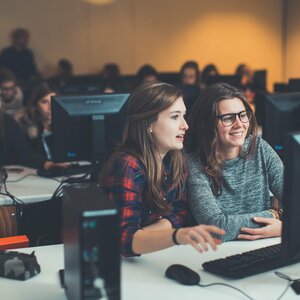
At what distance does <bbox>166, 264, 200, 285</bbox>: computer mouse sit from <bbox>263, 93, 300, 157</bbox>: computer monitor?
1.34m

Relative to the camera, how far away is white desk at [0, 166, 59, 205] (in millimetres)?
2879

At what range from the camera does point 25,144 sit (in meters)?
3.63

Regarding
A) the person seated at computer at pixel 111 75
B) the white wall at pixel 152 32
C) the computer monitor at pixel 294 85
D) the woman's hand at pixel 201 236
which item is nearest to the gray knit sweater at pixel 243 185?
the woman's hand at pixel 201 236

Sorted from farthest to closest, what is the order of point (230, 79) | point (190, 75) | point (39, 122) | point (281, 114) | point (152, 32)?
point (152, 32)
point (190, 75)
point (230, 79)
point (39, 122)
point (281, 114)

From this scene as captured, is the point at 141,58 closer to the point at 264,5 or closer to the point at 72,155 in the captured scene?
the point at 264,5

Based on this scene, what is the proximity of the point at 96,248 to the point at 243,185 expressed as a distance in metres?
1.17

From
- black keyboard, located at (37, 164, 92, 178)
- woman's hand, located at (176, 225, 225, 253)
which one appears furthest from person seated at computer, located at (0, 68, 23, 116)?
woman's hand, located at (176, 225, 225, 253)

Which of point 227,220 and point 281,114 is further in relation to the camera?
point 281,114

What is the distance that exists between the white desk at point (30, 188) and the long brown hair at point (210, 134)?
892 mm

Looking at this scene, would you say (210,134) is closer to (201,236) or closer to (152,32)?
(201,236)

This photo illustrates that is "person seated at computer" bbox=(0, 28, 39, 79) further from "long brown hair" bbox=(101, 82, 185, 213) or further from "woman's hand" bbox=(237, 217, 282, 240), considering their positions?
"woman's hand" bbox=(237, 217, 282, 240)

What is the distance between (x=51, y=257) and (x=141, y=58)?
23.9ft

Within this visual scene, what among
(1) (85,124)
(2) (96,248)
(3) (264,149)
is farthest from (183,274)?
(1) (85,124)

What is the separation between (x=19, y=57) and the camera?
8.02 m
